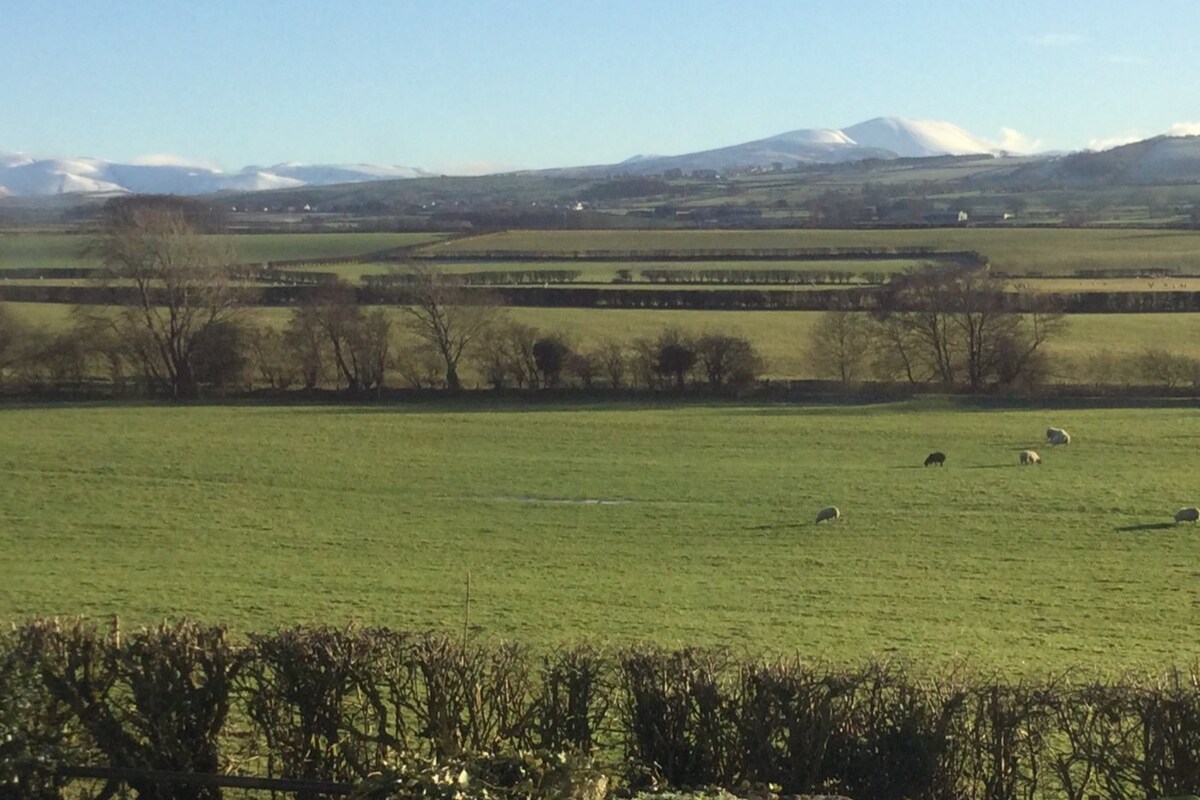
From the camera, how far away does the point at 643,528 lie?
102ft

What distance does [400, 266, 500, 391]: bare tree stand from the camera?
62.7 metres

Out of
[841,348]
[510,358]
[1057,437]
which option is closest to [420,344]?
[510,358]

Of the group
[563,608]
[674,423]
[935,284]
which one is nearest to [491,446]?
[674,423]

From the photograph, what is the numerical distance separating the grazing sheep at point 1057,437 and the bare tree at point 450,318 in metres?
29.8

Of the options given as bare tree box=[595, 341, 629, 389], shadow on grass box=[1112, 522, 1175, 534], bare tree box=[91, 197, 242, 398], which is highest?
bare tree box=[91, 197, 242, 398]

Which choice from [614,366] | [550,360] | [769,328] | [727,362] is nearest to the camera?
[727,362]

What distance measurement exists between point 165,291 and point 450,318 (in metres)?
15.8

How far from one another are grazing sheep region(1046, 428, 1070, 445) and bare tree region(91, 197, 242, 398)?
4217 cm

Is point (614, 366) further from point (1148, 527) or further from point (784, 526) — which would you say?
point (1148, 527)

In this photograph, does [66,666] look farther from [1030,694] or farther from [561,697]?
[1030,694]

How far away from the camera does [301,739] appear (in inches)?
403

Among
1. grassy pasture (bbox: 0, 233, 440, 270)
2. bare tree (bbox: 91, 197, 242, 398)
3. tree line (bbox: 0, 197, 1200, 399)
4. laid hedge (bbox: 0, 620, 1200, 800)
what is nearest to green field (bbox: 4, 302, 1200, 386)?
tree line (bbox: 0, 197, 1200, 399)

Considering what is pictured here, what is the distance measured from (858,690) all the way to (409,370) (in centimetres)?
5404

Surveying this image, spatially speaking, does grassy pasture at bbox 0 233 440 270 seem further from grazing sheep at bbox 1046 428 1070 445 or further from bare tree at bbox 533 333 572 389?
grazing sheep at bbox 1046 428 1070 445
